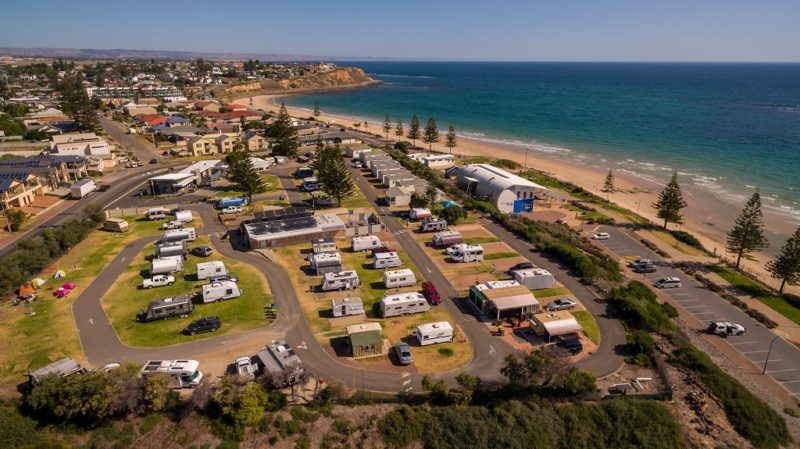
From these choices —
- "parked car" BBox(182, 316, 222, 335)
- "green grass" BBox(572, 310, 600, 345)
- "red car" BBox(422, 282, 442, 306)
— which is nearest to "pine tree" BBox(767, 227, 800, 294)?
"green grass" BBox(572, 310, 600, 345)

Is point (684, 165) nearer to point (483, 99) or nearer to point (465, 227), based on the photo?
point (465, 227)

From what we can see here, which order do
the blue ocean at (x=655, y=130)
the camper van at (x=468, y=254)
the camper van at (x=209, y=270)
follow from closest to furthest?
1. the camper van at (x=209, y=270)
2. the camper van at (x=468, y=254)
3. the blue ocean at (x=655, y=130)

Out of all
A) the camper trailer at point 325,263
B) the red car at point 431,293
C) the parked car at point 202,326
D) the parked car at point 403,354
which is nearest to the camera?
the parked car at point 403,354

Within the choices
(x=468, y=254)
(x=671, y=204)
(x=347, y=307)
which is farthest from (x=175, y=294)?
(x=671, y=204)

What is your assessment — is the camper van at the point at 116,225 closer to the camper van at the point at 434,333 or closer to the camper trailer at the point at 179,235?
the camper trailer at the point at 179,235

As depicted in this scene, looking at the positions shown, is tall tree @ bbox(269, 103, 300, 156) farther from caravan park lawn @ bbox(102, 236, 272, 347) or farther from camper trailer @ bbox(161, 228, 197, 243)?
caravan park lawn @ bbox(102, 236, 272, 347)

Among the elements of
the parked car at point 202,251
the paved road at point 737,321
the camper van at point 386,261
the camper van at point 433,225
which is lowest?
the paved road at point 737,321

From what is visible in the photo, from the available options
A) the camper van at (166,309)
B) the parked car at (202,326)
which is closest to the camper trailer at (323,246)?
the camper van at (166,309)
